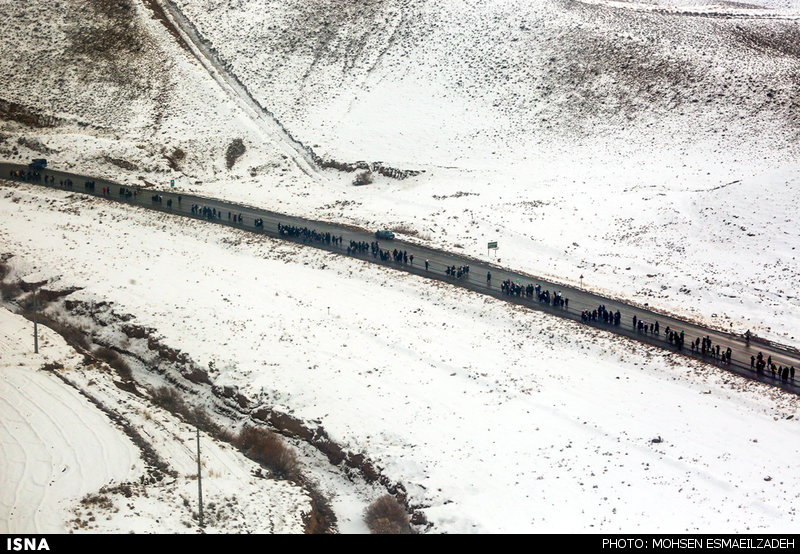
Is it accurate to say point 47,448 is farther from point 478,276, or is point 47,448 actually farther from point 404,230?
point 404,230

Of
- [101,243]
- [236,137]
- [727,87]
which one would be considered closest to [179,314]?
[101,243]

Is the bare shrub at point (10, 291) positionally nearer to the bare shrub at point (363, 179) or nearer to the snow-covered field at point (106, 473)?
the snow-covered field at point (106, 473)

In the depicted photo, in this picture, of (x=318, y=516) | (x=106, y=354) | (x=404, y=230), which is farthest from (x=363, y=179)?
(x=318, y=516)

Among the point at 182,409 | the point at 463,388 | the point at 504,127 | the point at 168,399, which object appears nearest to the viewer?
the point at 463,388

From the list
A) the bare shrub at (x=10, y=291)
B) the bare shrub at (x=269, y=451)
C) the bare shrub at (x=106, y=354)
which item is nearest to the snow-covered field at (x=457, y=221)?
the bare shrub at (x=269, y=451)

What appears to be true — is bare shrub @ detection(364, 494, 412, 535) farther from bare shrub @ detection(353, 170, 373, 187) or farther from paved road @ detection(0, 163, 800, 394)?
bare shrub @ detection(353, 170, 373, 187)

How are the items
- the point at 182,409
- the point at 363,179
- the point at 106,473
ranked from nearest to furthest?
the point at 106,473 → the point at 182,409 → the point at 363,179
